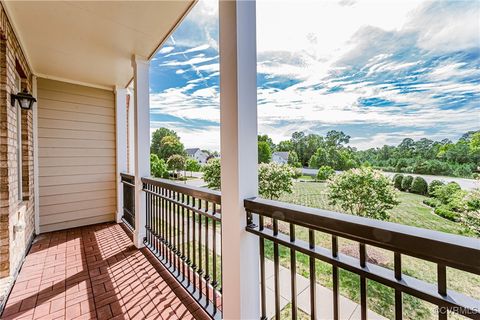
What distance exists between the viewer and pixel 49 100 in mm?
3723

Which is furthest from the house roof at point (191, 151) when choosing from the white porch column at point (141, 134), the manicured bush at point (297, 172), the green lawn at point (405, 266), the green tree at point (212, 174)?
the manicured bush at point (297, 172)

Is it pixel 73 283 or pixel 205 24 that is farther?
pixel 205 24

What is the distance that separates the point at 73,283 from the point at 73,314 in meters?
0.52

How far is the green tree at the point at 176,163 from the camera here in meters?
5.01

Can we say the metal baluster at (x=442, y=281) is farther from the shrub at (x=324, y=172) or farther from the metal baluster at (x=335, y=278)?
the shrub at (x=324, y=172)

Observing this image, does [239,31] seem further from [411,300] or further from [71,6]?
[411,300]

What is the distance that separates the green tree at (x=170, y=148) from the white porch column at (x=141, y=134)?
275 cm

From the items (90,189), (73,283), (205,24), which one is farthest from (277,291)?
(90,189)

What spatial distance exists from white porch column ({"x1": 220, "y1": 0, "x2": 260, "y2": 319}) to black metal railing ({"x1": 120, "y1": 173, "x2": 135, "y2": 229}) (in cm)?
265

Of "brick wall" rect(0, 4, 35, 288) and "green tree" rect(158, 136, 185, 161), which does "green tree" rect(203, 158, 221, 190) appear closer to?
"brick wall" rect(0, 4, 35, 288)

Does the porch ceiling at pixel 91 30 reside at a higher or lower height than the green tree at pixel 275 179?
higher

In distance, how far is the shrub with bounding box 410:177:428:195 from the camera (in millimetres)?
1705

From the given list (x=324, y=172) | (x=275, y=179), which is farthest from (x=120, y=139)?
(x=324, y=172)

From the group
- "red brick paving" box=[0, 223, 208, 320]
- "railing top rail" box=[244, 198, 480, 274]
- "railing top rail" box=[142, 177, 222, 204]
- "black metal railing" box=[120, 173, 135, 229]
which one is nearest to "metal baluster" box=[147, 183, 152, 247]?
"red brick paving" box=[0, 223, 208, 320]
